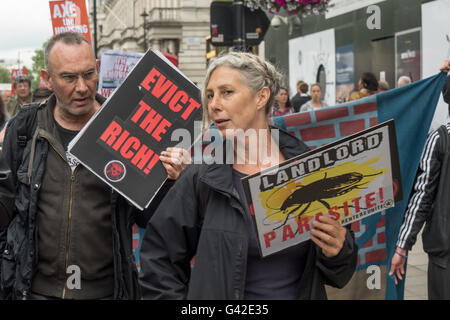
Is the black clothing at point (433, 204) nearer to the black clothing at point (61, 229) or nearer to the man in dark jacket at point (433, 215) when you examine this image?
the man in dark jacket at point (433, 215)

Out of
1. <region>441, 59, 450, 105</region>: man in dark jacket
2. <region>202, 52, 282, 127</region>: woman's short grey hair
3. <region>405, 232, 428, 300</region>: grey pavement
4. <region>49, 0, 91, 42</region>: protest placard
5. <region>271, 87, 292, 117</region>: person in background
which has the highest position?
<region>49, 0, 91, 42</region>: protest placard

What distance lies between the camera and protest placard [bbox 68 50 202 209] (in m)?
2.89

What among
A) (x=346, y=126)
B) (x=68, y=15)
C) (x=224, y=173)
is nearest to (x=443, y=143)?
(x=346, y=126)

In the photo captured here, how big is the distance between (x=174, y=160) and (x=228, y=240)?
0.68 m

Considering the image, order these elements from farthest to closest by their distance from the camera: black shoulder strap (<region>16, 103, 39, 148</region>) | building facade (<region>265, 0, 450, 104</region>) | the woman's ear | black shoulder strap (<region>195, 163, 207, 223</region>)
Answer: building facade (<region>265, 0, 450, 104</region>)
black shoulder strap (<region>16, 103, 39, 148</region>)
the woman's ear
black shoulder strap (<region>195, 163, 207, 223</region>)

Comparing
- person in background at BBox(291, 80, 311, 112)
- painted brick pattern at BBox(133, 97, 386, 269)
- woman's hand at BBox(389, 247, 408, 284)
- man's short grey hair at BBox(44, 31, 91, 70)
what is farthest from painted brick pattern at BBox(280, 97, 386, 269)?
person in background at BBox(291, 80, 311, 112)

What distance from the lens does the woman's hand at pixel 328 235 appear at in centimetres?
232

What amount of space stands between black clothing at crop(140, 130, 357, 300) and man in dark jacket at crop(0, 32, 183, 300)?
1.97ft

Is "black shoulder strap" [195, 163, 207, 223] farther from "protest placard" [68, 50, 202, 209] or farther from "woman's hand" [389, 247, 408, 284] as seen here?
"woman's hand" [389, 247, 408, 284]

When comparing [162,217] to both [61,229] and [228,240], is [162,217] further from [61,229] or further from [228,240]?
[61,229]

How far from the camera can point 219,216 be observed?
2.38 m

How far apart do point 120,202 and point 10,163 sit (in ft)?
1.95

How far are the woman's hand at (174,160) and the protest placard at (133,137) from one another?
29mm

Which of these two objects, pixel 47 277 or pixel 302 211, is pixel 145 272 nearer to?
pixel 302 211
